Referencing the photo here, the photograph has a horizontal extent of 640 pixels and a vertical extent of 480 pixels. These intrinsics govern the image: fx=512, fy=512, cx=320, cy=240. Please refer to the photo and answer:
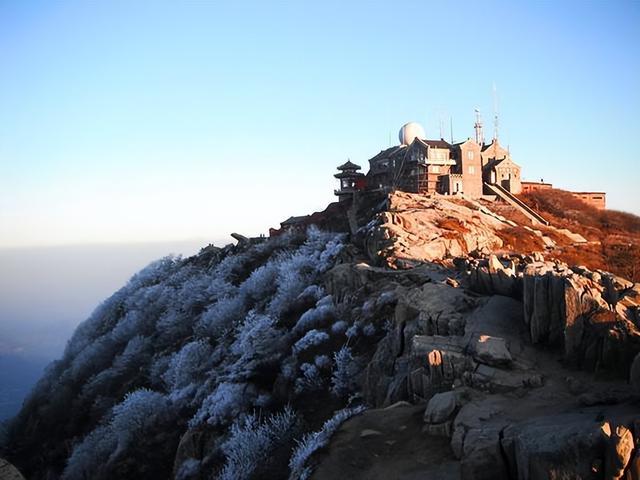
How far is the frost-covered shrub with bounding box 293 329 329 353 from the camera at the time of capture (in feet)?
72.6

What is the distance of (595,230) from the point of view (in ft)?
154

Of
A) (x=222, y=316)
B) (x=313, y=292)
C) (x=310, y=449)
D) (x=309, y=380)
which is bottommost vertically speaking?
(x=309, y=380)

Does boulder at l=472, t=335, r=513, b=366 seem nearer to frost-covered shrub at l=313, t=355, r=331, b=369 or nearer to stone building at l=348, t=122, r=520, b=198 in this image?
frost-covered shrub at l=313, t=355, r=331, b=369

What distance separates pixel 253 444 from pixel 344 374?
13.3 ft

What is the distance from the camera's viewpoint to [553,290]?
15.1 metres

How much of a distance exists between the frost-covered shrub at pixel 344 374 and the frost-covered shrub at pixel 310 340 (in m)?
2.38

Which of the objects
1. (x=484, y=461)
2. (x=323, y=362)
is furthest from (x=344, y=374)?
(x=484, y=461)

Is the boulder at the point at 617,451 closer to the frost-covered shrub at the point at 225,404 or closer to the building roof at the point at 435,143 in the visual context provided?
the frost-covered shrub at the point at 225,404

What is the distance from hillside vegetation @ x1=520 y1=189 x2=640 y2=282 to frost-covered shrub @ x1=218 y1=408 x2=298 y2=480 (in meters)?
22.5

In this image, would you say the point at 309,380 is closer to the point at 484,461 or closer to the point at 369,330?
A: the point at 369,330

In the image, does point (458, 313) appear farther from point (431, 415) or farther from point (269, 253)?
point (269, 253)

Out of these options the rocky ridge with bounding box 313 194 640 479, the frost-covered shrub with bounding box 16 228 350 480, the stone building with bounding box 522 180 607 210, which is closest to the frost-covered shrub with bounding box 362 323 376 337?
the rocky ridge with bounding box 313 194 640 479

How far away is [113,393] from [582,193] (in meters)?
51.6

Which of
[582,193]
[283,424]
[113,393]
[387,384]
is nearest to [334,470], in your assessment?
[387,384]
